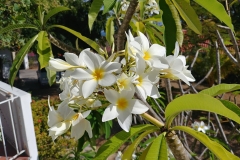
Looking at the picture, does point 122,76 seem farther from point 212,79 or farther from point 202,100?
point 212,79

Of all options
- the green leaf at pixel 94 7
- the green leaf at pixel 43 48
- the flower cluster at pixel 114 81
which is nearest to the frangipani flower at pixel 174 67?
the flower cluster at pixel 114 81

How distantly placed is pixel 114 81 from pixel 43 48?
0.41m

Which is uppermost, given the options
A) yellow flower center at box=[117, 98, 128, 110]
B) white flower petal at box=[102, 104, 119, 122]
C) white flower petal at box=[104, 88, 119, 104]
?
white flower petal at box=[104, 88, 119, 104]

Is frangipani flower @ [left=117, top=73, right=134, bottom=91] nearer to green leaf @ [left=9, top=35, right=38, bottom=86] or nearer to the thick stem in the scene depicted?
the thick stem

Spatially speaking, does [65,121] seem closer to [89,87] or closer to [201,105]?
[89,87]

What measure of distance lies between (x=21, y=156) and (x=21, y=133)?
0.79 feet

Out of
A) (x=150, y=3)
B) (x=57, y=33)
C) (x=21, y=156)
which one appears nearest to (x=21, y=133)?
(x=21, y=156)

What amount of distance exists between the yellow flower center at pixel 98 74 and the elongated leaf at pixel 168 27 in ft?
0.52

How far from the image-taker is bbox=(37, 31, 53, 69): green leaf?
880 millimetres

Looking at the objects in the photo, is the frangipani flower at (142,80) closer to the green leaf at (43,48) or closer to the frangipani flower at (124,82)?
the frangipani flower at (124,82)

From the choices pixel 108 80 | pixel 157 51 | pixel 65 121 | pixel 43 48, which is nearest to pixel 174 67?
pixel 157 51

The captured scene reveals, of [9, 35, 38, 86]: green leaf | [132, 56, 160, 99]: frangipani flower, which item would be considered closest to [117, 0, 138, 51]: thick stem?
[132, 56, 160, 99]: frangipani flower

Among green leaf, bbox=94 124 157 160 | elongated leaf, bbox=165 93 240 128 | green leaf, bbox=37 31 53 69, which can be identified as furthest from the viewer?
green leaf, bbox=37 31 53 69

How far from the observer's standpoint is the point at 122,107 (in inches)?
22.7
